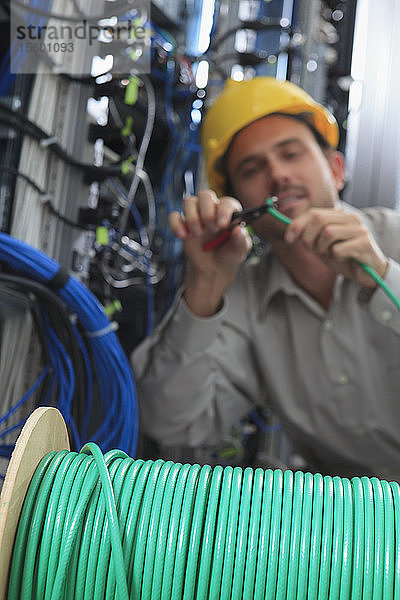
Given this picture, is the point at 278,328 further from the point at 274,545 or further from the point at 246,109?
the point at 274,545

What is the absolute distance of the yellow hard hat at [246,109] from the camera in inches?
72.5

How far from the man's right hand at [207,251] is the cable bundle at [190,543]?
0.87 m

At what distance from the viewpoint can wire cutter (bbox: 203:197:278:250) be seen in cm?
143

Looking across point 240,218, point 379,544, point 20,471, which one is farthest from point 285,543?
point 240,218

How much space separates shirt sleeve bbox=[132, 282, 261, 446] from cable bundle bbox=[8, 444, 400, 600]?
3.31 feet

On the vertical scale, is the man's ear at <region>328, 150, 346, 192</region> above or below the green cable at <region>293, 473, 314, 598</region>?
above

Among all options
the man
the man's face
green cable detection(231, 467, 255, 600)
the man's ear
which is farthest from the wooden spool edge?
the man's ear

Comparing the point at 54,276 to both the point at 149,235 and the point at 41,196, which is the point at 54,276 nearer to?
the point at 41,196

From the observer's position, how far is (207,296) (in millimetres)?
1761

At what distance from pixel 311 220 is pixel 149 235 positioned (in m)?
0.78

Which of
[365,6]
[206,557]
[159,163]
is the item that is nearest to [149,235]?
[159,163]

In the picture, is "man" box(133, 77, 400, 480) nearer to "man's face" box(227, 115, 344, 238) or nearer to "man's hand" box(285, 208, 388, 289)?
"man's face" box(227, 115, 344, 238)

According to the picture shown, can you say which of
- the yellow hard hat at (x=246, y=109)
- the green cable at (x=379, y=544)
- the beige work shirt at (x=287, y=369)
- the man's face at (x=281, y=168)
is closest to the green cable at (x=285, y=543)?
the green cable at (x=379, y=544)

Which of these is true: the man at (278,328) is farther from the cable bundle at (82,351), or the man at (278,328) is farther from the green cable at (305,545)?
the green cable at (305,545)
